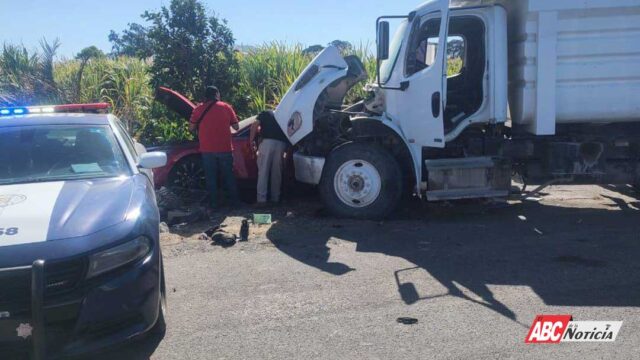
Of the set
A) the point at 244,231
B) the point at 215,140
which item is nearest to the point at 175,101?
the point at 215,140

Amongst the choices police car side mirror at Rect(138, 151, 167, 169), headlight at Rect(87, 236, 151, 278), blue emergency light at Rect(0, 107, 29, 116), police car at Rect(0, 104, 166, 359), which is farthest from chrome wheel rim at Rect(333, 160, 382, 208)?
headlight at Rect(87, 236, 151, 278)

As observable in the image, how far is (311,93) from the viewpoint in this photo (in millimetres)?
7961

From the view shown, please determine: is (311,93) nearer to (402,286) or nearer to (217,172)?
(217,172)

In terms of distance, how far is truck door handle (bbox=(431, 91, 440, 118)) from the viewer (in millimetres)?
7418

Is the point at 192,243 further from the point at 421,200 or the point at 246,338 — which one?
the point at 421,200

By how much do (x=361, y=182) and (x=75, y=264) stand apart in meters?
4.91

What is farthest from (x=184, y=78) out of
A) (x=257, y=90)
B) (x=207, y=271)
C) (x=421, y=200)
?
(x=207, y=271)

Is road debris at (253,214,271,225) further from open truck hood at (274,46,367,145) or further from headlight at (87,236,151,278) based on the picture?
headlight at (87,236,151,278)

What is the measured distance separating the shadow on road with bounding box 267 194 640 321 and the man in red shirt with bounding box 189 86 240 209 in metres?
1.37

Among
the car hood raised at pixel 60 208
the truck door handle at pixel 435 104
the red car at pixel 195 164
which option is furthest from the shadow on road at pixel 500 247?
the car hood raised at pixel 60 208

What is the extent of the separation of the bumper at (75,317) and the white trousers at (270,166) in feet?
16.9

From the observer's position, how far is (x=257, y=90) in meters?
13.7

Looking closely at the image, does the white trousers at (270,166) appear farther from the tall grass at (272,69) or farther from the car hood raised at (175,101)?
the tall grass at (272,69)

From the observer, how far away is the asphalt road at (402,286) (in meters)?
4.02
